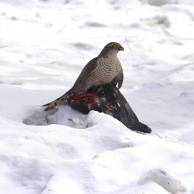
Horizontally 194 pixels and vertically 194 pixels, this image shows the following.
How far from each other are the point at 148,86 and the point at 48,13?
350cm

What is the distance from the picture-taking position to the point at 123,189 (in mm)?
2295

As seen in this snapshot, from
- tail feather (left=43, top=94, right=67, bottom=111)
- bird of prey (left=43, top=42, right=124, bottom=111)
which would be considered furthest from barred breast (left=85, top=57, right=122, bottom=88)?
tail feather (left=43, top=94, right=67, bottom=111)

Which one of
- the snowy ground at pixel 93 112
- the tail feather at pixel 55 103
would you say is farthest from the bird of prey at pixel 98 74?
the snowy ground at pixel 93 112

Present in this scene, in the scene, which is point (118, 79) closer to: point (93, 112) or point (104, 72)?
point (104, 72)

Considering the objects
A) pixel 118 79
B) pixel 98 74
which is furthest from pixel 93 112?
pixel 118 79

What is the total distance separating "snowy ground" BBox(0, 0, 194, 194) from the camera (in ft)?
7.79

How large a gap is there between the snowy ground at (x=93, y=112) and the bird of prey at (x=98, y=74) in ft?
0.50

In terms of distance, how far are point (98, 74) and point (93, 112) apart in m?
0.43

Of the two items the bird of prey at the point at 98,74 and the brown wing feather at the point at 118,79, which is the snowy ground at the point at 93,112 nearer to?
the bird of prey at the point at 98,74

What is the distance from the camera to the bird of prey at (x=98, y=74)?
13.0 ft

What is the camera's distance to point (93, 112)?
363 cm

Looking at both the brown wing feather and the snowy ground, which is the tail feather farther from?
the brown wing feather

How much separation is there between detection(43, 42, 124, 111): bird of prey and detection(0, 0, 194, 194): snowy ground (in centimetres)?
15

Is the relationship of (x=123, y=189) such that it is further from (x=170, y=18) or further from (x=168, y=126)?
(x=170, y=18)
